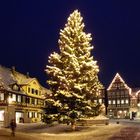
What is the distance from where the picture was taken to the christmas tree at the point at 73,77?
50344 mm

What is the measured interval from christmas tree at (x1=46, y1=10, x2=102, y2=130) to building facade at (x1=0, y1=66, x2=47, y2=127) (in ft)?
65.1

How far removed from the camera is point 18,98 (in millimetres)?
83062

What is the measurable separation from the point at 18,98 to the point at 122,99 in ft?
186

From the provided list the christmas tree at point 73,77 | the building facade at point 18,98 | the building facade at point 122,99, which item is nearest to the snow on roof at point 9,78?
the building facade at point 18,98

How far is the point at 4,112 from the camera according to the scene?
76750mm

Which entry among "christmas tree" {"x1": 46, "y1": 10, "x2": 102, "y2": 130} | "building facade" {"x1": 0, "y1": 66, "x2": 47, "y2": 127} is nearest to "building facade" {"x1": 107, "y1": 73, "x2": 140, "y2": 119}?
"building facade" {"x1": 0, "y1": 66, "x2": 47, "y2": 127}

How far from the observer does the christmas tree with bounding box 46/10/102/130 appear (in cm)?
5034

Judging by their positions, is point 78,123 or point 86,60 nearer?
point 86,60

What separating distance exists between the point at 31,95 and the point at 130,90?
1962 inches

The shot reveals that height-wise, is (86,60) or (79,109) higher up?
(86,60)

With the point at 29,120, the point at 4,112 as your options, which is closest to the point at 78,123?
the point at 4,112

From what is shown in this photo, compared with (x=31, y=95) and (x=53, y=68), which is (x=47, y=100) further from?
(x=31, y=95)

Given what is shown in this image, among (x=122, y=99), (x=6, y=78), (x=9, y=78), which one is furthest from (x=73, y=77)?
(x=122, y=99)

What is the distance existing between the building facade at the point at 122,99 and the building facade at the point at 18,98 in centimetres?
4036
